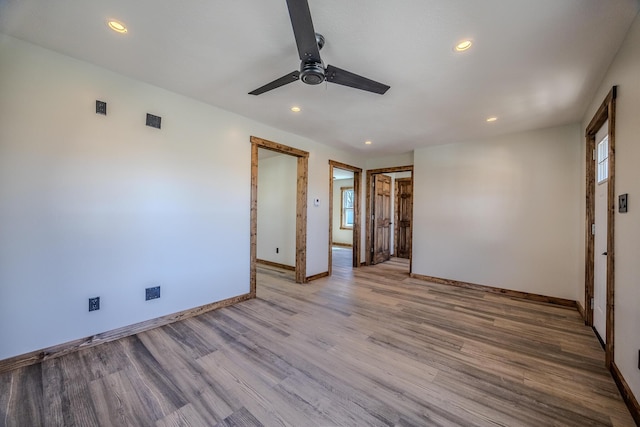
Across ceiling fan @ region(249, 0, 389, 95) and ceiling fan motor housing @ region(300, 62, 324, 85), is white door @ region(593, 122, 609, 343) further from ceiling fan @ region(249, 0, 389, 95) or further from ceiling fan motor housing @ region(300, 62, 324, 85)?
ceiling fan motor housing @ region(300, 62, 324, 85)

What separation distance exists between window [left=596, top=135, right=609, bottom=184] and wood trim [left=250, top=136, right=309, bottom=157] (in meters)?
3.62

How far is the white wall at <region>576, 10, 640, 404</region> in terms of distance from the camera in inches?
62.9

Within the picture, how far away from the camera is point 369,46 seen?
193 centimetres

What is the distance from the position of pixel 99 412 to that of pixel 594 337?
432 cm

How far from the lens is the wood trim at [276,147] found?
3.66 meters

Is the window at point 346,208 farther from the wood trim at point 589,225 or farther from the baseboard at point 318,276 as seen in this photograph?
the wood trim at point 589,225

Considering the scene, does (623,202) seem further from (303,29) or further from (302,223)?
(302,223)

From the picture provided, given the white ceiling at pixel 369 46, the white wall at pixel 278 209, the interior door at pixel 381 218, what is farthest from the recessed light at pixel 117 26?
→ the interior door at pixel 381 218

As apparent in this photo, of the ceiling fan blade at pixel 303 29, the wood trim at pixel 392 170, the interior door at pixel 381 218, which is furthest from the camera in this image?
the interior door at pixel 381 218

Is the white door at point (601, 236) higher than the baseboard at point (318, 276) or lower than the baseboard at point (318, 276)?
higher

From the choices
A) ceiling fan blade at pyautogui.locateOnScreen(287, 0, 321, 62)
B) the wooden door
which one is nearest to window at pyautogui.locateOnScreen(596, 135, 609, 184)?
ceiling fan blade at pyautogui.locateOnScreen(287, 0, 321, 62)

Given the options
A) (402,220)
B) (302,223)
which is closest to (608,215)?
(302,223)

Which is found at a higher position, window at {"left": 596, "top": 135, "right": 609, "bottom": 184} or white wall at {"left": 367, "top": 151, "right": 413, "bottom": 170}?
white wall at {"left": 367, "top": 151, "right": 413, "bottom": 170}

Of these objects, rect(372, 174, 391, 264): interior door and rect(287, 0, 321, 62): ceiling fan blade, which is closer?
rect(287, 0, 321, 62): ceiling fan blade
